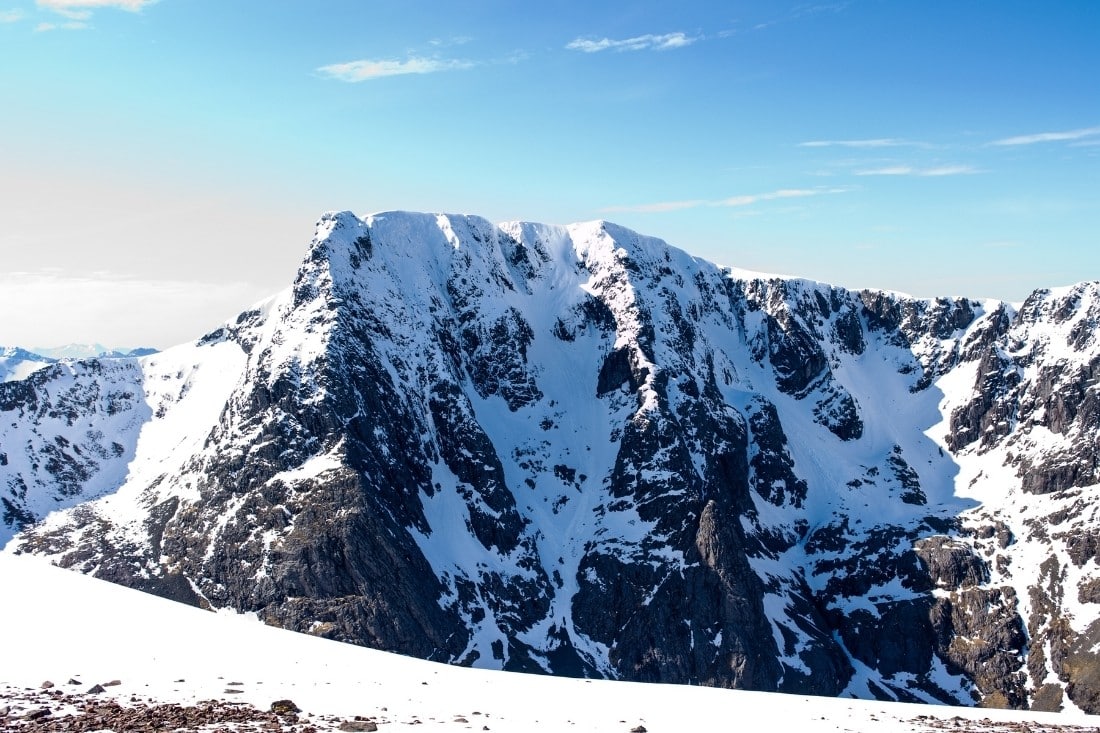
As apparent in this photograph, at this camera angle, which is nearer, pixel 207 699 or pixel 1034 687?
pixel 207 699

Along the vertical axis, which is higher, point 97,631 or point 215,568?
point 97,631

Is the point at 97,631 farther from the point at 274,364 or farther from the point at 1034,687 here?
the point at 1034,687

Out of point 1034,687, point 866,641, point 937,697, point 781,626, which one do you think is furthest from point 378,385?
point 1034,687

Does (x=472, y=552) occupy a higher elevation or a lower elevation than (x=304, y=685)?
lower

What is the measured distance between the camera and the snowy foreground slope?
29.2 m

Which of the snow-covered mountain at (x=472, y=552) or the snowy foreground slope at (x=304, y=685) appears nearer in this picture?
the snowy foreground slope at (x=304, y=685)

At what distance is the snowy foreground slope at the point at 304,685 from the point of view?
2923 centimetres

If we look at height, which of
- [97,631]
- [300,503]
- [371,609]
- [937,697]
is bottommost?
[937,697]

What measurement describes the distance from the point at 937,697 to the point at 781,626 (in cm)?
3166

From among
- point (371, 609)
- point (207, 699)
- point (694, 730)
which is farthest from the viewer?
point (371, 609)

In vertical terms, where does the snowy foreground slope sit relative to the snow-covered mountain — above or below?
above

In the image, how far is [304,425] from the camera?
170250 millimetres

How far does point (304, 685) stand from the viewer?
1248 inches

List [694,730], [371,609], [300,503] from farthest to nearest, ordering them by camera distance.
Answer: [300,503], [371,609], [694,730]
